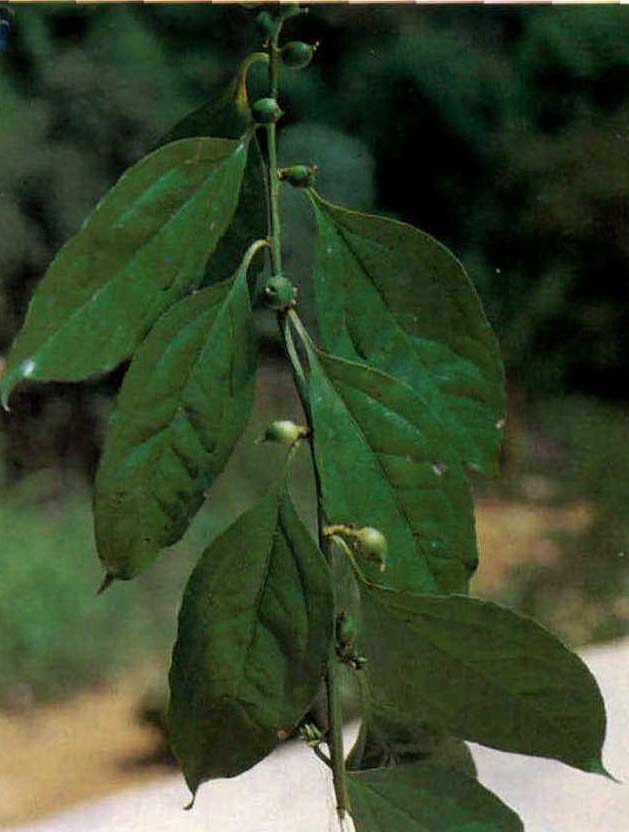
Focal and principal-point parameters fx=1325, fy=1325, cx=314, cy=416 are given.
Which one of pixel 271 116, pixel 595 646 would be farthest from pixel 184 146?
pixel 595 646

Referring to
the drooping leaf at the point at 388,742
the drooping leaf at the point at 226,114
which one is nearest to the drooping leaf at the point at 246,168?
the drooping leaf at the point at 226,114

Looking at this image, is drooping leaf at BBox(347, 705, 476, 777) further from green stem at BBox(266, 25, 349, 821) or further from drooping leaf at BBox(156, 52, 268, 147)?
drooping leaf at BBox(156, 52, 268, 147)

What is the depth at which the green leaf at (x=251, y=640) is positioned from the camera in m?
0.30

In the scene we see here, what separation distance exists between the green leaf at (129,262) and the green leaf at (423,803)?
124mm

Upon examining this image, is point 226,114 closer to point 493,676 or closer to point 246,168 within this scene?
point 246,168

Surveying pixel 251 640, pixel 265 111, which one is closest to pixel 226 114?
pixel 265 111

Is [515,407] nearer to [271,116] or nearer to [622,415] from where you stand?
[622,415]

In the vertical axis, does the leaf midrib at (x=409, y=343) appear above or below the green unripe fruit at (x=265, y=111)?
below

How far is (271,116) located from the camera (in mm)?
302

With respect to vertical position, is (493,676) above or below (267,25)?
below

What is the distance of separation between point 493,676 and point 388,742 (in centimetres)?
5

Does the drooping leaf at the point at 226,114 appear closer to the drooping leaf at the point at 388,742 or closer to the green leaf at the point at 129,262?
the green leaf at the point at 129,262

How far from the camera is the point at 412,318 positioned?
324mm

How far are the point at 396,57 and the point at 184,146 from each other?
0.09 meters
